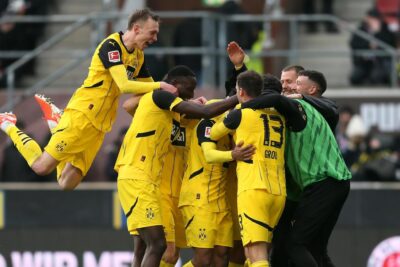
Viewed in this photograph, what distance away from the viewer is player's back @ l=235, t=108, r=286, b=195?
14.0 metres

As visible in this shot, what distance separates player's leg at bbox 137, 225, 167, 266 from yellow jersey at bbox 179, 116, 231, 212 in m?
0.61

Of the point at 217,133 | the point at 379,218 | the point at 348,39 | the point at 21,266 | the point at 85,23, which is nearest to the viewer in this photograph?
the point at 217,133

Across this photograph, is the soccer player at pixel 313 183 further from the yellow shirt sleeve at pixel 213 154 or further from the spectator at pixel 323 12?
→ the spectator at pixel 323 12

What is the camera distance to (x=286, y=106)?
13930mm

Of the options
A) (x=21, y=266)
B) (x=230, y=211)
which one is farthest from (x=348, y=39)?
(x=230, y=211)

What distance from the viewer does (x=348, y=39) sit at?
2448 centimetres

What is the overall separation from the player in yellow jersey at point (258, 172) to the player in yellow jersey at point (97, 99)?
86 centimetres

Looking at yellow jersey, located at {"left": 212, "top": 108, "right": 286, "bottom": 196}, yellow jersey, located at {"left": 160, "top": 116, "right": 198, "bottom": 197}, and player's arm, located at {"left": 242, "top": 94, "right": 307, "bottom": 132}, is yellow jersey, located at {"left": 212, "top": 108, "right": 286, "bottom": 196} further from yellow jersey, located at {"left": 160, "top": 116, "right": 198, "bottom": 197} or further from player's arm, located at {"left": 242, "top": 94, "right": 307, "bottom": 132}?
yellow jersey, located at {"left": 160, "top": 116, "right": 198, "bottom": 197}

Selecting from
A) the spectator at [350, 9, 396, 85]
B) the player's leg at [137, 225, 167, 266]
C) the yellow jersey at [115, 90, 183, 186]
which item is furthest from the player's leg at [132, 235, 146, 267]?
the spectator at [350, 9, 396, 85]

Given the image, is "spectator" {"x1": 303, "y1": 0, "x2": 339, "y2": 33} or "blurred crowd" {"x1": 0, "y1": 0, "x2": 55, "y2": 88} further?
"spectator" {"x1": 303, "y1": 0, "x2": 339, "y2": 33}

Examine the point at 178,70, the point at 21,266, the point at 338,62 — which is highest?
the point at 178,70

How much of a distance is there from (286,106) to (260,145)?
17.9 inches

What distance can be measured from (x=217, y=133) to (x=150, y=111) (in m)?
0.78

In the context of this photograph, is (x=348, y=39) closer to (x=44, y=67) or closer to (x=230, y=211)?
(x=44, y=67)
